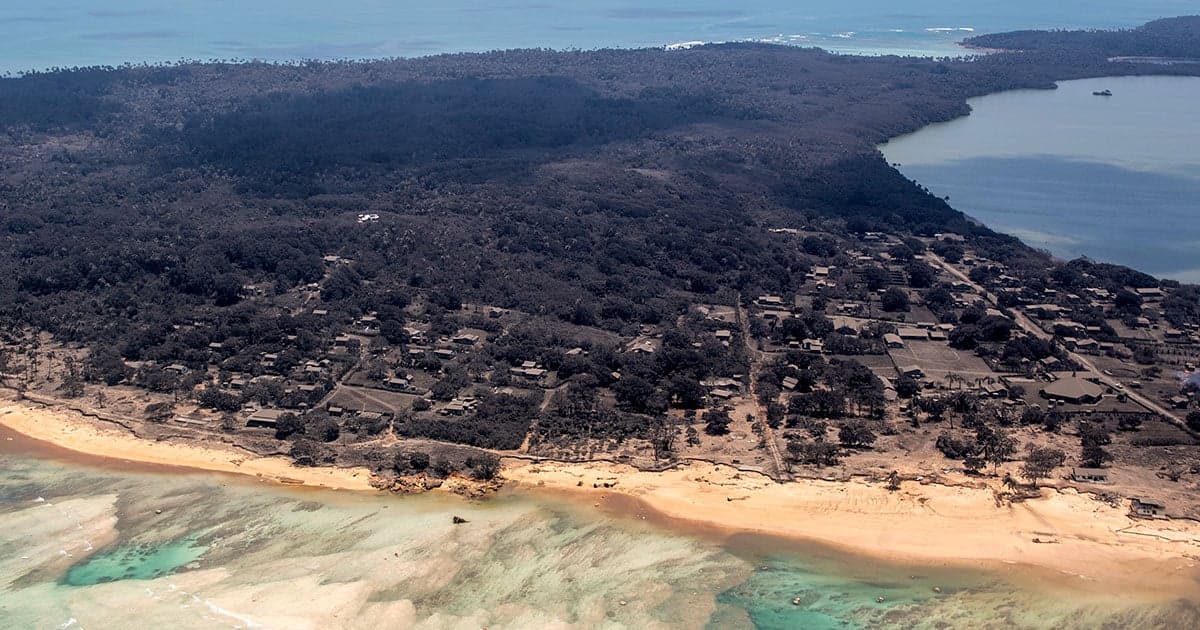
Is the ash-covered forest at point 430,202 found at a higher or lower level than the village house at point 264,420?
higher

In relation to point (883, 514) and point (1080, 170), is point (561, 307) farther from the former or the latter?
point (1080, 170)

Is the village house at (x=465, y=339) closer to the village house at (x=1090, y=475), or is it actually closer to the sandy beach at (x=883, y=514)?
the sandy beach at (x=883, y=514)

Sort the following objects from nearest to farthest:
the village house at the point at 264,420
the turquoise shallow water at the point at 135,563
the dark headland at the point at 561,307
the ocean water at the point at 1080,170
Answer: the turquoise shallow water at the point at 135,563 → the dark headland at the point at 561,307 → the village house at the point at 264,420 → the ocean water at the point at 1080,170

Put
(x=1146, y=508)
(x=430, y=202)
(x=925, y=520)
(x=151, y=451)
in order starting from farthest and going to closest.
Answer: (x=430, y=202), (x=151, y=451), (x=1146, y=508), (x=925, y=520)

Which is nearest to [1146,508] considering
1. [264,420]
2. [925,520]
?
[925,520]

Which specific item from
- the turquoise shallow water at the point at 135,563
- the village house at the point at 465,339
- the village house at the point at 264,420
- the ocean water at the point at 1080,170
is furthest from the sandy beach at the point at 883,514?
the ocean water at the point at 1080,170
